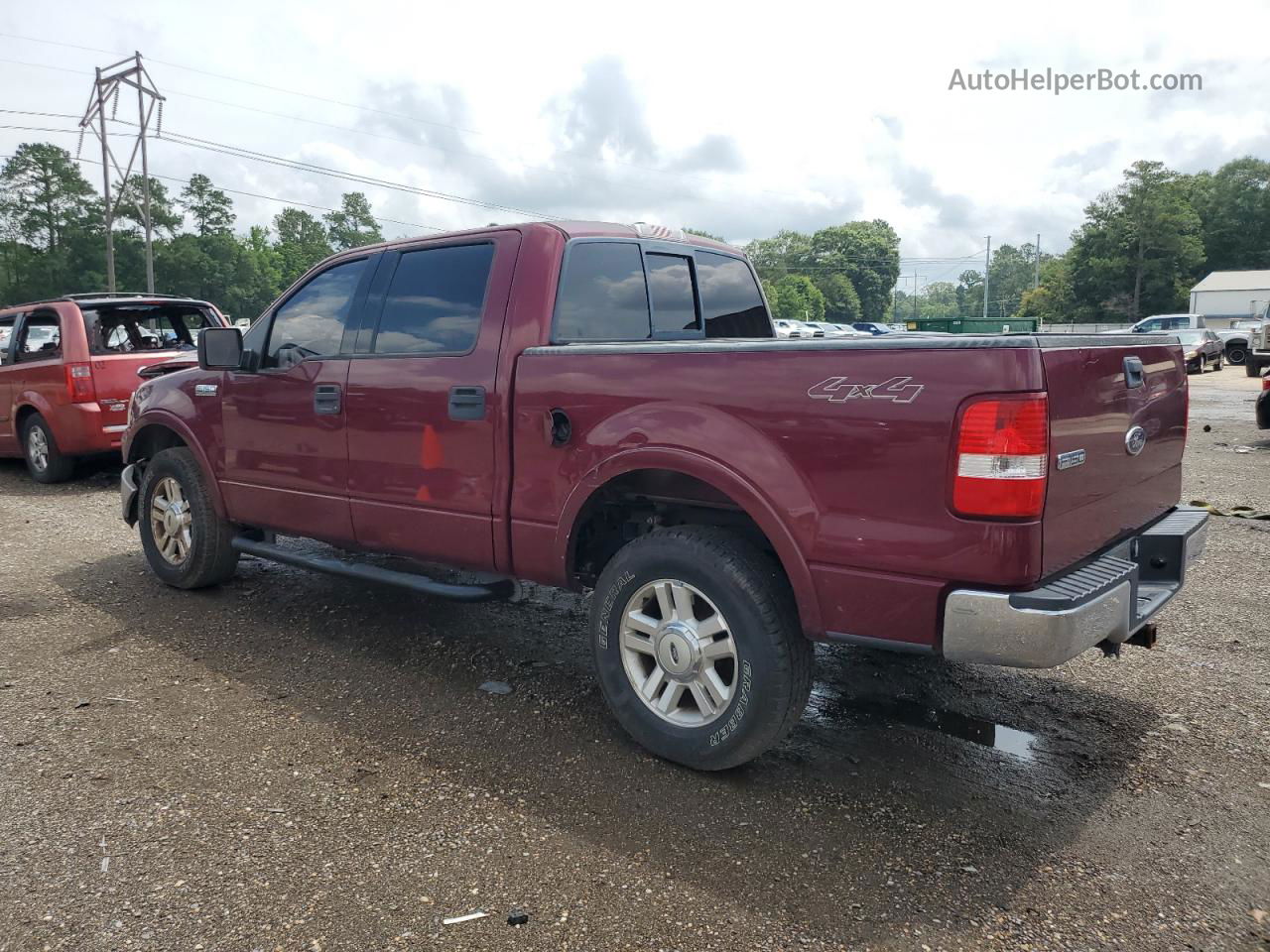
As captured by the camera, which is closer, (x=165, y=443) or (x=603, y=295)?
(x=603, y=295)

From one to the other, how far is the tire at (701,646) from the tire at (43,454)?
324 inches

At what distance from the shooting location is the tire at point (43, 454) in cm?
954

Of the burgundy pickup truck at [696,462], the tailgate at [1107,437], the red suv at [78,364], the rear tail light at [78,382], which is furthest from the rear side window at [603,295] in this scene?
the rear tail light at [78,382]

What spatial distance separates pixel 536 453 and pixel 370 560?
2.50 metres

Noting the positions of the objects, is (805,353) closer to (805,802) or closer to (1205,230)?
(805,802)

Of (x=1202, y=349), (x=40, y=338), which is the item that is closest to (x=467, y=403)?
(x=40, y=338)

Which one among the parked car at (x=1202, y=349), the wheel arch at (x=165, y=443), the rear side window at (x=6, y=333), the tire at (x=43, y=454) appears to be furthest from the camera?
the parked car at (x=1202, y=349)

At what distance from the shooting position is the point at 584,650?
15.5ft

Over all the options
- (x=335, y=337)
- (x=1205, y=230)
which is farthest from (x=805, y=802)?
(x=1205, y=230)

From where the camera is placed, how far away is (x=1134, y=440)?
11.0ft

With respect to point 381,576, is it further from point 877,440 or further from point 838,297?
point 838,297

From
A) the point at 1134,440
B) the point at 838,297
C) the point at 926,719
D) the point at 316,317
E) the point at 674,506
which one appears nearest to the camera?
the point at 1134,440

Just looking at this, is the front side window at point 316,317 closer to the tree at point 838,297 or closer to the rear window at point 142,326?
the rear window at point 142,326

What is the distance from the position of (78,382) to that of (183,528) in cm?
456
